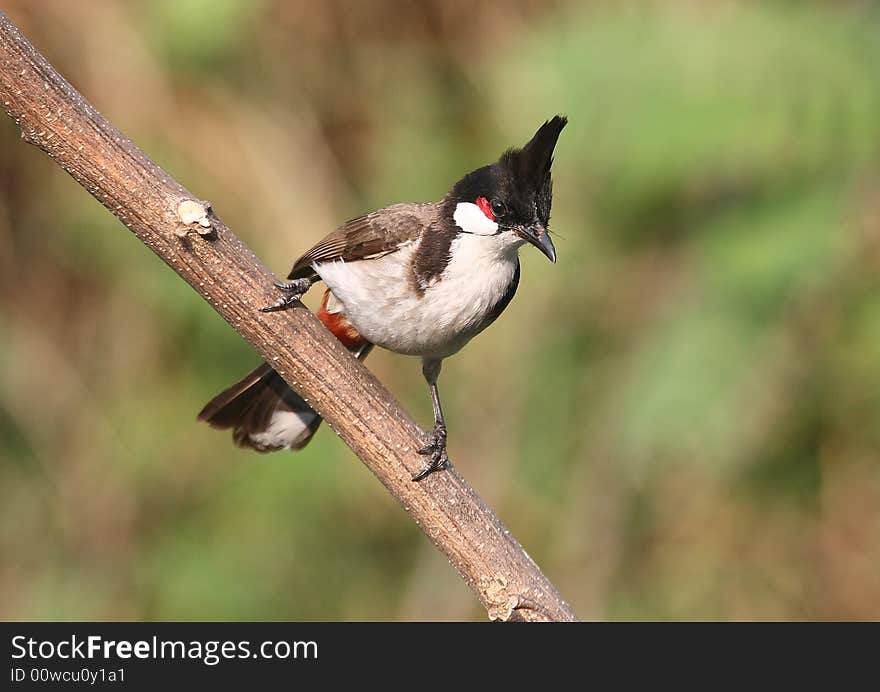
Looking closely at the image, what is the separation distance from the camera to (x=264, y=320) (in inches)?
96.6

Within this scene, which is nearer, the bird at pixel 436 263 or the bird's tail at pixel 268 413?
the bird at pixel 436 263

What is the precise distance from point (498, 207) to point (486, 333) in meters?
1.70

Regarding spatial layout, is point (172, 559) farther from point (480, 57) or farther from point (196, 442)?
point (480, 57)

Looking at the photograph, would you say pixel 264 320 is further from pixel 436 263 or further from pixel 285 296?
pixel 436 263

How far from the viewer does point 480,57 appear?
499 cm

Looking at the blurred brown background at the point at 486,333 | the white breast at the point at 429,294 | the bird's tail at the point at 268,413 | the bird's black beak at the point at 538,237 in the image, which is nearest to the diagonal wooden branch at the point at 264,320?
the white breast at the point at 429,294

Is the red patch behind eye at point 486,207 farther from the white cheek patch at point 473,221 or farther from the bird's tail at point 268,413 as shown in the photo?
the bird's tail at point 268,413

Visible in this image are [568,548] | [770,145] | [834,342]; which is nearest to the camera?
[770,145]

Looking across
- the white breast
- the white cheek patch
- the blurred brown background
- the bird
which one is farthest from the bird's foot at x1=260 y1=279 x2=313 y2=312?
the blurred brown background

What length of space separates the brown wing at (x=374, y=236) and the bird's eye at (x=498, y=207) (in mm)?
237

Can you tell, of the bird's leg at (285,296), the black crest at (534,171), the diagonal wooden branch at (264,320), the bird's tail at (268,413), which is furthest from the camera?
the bird's tail at (268,413)

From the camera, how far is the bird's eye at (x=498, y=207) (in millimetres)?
2967
